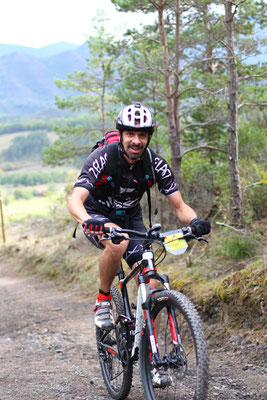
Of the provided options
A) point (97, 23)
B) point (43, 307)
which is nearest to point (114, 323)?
point (43, 307)

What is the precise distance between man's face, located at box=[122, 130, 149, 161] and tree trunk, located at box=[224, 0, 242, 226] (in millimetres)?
4596

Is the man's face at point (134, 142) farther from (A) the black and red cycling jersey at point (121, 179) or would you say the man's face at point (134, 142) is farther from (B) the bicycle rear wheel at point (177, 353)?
(B) the bicycle rear wheel at point (177, 353)

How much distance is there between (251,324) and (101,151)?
10.1 feet

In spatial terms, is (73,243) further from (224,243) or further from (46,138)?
(46,138)

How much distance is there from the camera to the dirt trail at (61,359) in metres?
4.66

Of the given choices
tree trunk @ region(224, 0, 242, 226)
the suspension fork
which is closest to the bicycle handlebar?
the suspension fork

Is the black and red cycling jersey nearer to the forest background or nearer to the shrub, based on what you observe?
the forest background

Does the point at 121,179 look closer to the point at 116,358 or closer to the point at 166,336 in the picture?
the point at 166,336

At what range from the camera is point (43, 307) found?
456 inches

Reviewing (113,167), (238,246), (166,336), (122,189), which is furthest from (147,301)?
(238,246)

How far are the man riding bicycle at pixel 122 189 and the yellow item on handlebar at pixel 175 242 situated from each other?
0.48 meters

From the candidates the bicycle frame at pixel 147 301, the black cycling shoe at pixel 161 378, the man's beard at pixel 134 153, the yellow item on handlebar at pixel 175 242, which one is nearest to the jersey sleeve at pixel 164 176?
the man's beard at pixel 134 153

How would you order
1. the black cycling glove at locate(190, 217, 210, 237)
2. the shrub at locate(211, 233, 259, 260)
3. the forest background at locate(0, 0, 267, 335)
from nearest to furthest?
the black cycling glove at locate(190, 217, 210, 237) < the forest background at locate(0, 0, 267, 335) < the shrub at locate(211, 233, 259, 260)

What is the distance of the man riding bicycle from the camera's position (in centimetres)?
419
